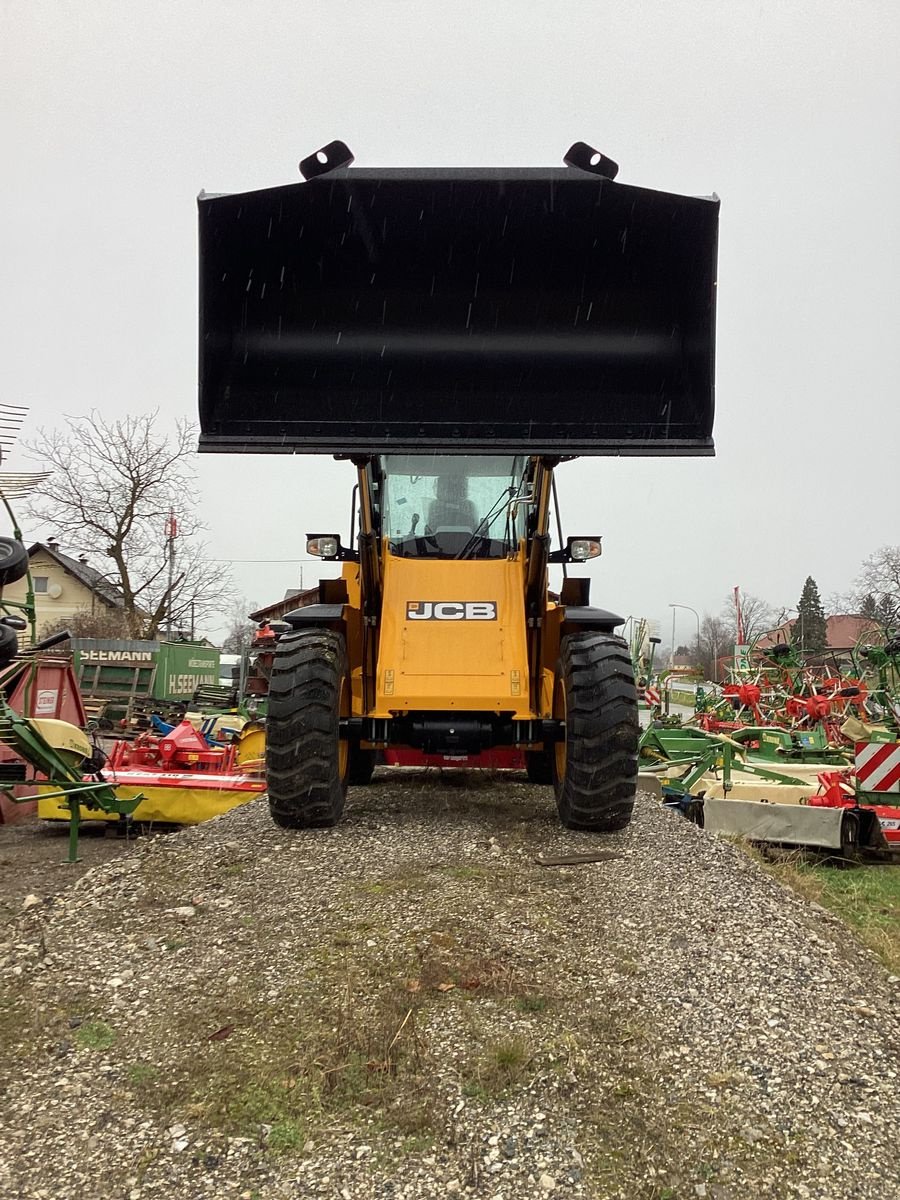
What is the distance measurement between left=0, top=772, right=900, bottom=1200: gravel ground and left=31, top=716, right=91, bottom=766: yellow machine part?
2.57 metres

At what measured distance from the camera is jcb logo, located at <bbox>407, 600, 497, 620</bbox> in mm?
5754

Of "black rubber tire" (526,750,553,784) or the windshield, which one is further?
"black rubber tire" (526,750,553,784)

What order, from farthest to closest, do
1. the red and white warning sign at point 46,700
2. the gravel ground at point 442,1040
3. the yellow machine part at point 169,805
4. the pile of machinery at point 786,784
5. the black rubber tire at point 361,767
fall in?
the red and white warning sign at point 46,700, the pile of machinery at point 786,784, the yellow machine part at point 169,805, the black rubber tire at point 361,767, the gravel ground at point 442,1040

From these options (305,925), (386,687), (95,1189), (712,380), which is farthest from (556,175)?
(95,1189)

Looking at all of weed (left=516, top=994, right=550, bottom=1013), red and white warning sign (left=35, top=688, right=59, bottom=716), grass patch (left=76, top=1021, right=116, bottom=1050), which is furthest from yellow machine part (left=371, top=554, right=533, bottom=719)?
red and white warning sign (left=35, top=688, right=59, bottom=716)

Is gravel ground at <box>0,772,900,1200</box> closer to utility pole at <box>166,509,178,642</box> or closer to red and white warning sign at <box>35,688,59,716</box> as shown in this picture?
red and white warning sign at <box>35,688,59,716</box>

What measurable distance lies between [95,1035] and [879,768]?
7.42 meters

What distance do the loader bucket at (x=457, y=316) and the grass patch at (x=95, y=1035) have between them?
132 inches

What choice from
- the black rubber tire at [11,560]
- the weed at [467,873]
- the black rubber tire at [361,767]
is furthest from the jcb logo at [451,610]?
the black rubber tire at [11,560]

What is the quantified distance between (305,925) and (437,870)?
962 millimetres

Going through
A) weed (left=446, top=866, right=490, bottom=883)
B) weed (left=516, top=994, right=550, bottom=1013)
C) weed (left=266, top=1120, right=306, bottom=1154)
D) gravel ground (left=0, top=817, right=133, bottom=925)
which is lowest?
gravel ground (left=0, top=817, right=133, bottom=925)

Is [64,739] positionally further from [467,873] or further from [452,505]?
[467,873]

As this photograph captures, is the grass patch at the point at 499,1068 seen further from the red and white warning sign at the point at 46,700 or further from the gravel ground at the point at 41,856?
the red and white warning sign at the point at 46,700

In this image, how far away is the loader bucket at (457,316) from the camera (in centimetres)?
529
